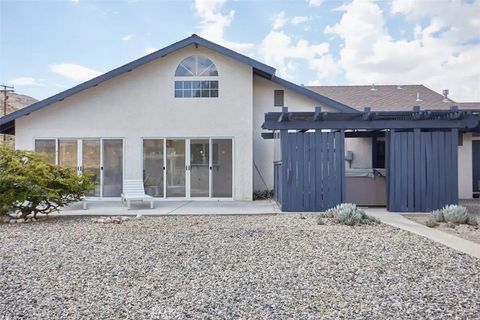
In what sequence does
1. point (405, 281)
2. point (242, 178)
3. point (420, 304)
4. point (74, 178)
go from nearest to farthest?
point (420, 304)
point (405, 281)
point (74, 178)
point (242, 178)

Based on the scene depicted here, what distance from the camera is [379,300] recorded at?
4.05 m

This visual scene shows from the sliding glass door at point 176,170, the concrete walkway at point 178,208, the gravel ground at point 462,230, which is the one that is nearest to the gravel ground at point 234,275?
the gravel ground at point 462,230

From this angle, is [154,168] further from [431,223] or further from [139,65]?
[431,223]

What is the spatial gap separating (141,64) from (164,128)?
7.49ft

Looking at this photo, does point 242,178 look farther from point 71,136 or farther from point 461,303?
point 461,303

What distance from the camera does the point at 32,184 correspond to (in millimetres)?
9219

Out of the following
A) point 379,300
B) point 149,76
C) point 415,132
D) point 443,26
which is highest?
point 443,26

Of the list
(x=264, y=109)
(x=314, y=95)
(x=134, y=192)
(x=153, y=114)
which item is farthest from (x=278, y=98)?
(x=134, y=192)

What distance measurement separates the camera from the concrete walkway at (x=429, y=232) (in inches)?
251

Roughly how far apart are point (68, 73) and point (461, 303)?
98.1ft

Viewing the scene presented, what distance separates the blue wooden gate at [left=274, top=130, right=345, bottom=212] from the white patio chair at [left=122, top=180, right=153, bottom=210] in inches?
159

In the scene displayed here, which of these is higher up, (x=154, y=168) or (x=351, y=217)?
(x=154, y=168)

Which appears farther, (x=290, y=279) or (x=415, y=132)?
(x=415, y=132)

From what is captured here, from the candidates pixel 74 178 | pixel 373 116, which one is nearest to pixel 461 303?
pixel 373 116
